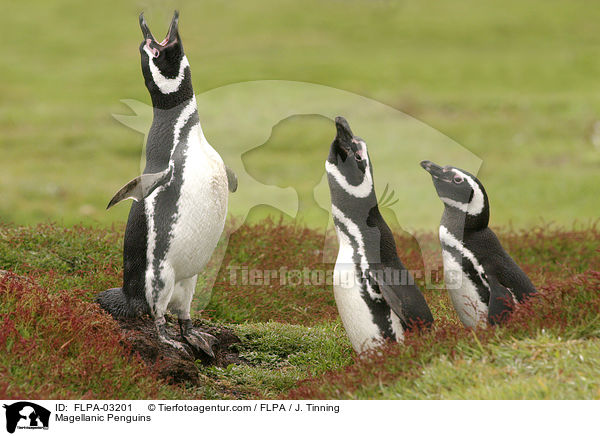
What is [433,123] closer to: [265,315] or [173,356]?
[265,315]

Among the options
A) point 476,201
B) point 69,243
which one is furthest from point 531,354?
point 69,243

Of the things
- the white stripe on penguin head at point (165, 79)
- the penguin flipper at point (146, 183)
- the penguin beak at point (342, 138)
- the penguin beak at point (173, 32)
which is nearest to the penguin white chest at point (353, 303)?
the penguin beak at point (342, 138)

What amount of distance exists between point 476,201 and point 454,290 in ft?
2.19

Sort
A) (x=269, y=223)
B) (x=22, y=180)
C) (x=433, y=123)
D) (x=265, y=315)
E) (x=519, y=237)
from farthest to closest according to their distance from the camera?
(x=433, y=123), (x=22, y=180), (x=519, y=237), (x=269, y=223), (x=265, y=315)

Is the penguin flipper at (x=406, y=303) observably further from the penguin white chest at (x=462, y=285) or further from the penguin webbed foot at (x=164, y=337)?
the penguin webbed foot at (x=164, y=337)

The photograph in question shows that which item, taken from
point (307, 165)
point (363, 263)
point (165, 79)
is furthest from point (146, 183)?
point (307, 165)

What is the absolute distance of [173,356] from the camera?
5.77 m

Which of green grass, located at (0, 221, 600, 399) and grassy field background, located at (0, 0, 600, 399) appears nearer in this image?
green grass, located at (0, 221, 600, 399)

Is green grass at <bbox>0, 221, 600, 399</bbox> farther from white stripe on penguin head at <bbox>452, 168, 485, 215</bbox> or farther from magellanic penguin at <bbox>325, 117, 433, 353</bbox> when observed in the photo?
white stripe on penguin head at <bbox>452, 168, 485, 215</bbox>
